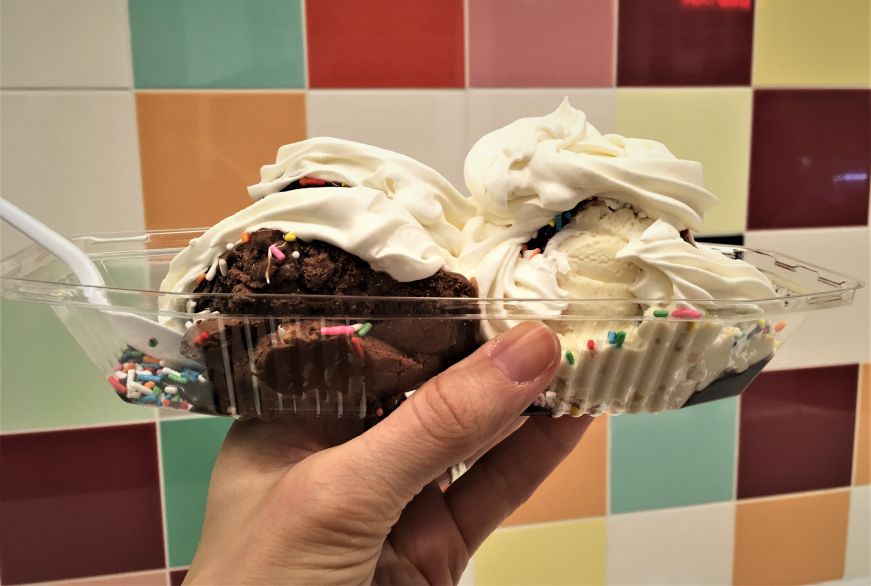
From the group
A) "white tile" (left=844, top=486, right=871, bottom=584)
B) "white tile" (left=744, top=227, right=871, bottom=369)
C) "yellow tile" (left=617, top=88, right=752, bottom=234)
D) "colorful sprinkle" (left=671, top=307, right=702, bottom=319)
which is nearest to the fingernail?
"colorful sprinkle" (left=671, top=307, right=702, bottom=319)

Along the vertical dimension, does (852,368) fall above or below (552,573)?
above

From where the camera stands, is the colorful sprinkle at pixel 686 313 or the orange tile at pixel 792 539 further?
the orange tile at pixel 792 539

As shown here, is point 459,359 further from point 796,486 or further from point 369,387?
point 796,486

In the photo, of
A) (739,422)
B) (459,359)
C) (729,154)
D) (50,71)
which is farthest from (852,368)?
(50,71)

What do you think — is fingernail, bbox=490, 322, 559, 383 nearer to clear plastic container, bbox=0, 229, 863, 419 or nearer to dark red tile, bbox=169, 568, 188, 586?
clear plastic container, bbox=0, 229, 863, 419

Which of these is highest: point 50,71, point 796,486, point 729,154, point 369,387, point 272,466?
point 50,71

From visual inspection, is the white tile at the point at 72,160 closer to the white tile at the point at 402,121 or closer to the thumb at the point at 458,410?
the white tile at the point at 402,121

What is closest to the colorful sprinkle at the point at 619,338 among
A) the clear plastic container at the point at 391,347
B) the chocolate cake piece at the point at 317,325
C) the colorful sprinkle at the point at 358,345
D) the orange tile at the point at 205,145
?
the clear plastic container at the point at 391,347
